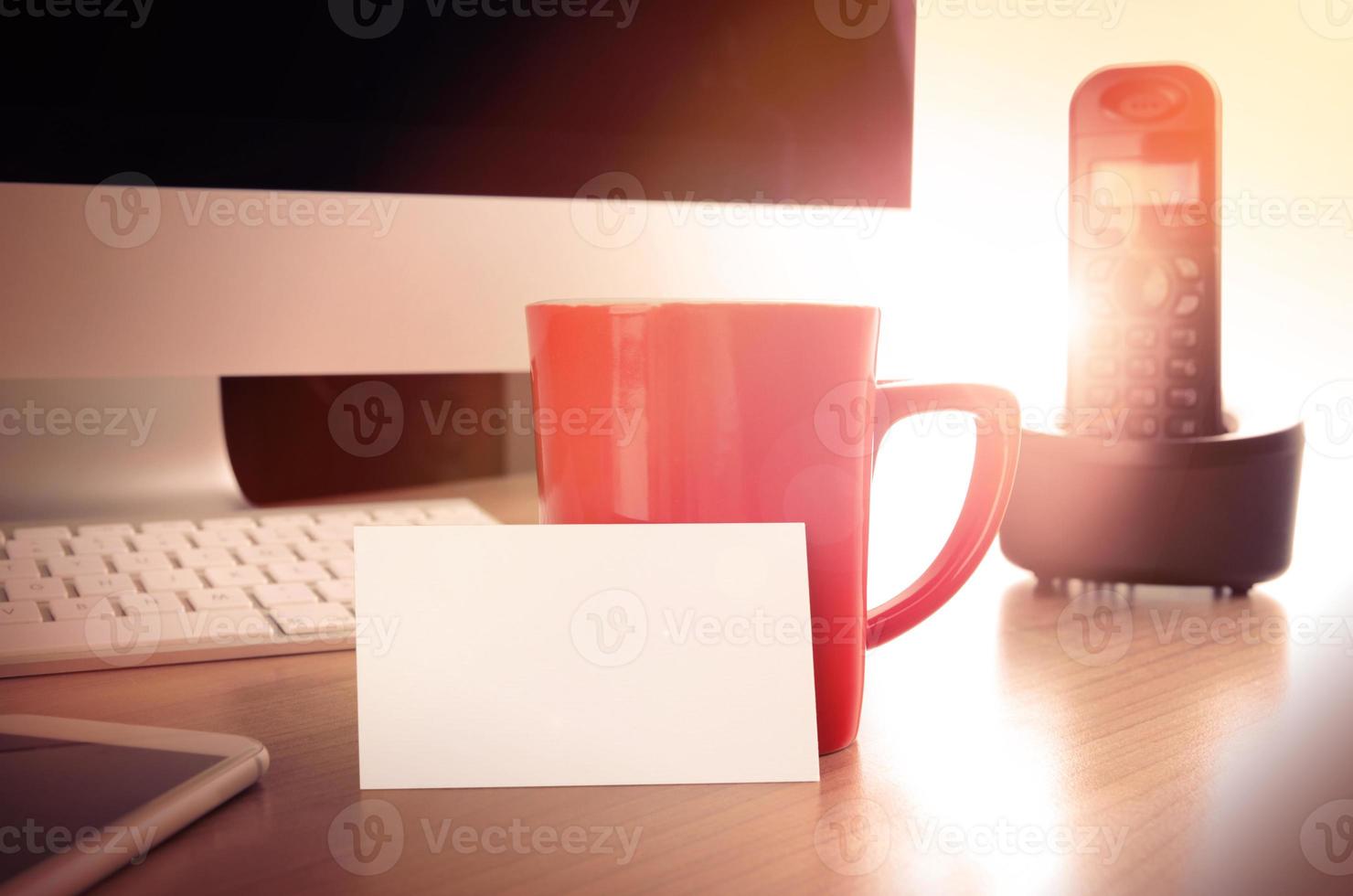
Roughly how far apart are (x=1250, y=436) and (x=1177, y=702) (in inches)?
7.9

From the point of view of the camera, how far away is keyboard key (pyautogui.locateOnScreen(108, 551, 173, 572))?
1.44 ft

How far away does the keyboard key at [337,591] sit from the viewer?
0.43 metres

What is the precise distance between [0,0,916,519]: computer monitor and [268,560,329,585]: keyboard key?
140 mm

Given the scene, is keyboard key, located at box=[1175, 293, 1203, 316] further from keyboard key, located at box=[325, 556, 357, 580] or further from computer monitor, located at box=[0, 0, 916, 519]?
keyboard key, located at box=[325, 556, 357, 580]

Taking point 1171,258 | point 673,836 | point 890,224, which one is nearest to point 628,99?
point 890,224

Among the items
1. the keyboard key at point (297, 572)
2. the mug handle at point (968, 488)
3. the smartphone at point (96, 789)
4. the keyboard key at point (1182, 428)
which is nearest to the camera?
the smartphone at point (96, 789)

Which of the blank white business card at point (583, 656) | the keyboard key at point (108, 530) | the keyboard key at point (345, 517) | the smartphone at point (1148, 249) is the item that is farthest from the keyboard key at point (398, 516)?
the smartphone at point (1148, 249)

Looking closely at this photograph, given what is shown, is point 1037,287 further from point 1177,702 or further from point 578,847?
point 578,847

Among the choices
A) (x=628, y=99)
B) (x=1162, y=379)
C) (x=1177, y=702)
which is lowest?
(x=1177, y=702)

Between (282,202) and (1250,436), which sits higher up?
(282,202)

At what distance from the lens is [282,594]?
43 cm

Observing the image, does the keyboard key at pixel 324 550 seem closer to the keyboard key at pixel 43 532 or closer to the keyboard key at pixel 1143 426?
the keyboard key at pixel 43 532

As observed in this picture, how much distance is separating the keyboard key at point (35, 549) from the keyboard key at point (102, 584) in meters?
0.04

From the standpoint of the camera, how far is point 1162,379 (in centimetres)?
56
